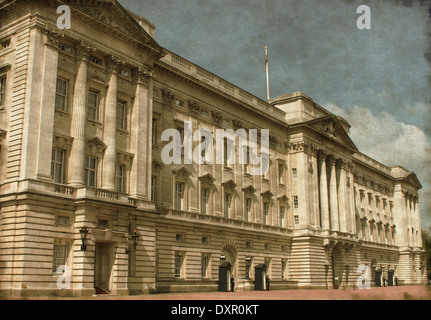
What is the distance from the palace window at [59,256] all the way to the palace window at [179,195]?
13.9 m

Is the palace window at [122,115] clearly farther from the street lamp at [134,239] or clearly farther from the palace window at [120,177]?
the street lamp at [134,239]

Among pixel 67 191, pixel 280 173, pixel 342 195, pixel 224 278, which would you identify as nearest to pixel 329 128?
pixel 342 195

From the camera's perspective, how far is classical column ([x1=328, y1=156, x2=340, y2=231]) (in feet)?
222

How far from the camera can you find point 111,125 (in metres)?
38.3

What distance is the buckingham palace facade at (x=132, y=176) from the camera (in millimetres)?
32688

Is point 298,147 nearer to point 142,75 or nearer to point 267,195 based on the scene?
point 267,195

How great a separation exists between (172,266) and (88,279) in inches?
460

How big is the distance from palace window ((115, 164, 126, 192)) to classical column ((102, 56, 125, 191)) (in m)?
1.09

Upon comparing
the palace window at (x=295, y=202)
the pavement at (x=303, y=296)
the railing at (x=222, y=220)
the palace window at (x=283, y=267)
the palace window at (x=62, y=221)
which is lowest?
the pavement at (x=303, y=296)

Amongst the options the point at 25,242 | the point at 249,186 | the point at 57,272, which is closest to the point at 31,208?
the point at 25,242

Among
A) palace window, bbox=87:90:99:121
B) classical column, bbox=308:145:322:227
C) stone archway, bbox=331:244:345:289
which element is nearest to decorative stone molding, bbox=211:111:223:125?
palace window, bbox=87:90:99:121

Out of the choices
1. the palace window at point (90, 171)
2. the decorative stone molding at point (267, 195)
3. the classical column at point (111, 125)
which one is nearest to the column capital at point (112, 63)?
the classical column at point (111, 125)

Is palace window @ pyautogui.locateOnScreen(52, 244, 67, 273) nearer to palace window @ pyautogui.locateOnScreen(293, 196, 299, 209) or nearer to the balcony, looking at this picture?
the balcony
